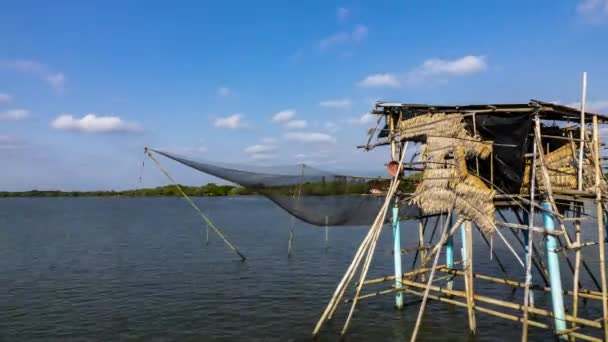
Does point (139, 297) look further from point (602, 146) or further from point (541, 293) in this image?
point (602, 146)

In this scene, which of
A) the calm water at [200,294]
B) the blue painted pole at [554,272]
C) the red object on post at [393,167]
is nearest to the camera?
the blue painted pole at [554,272]

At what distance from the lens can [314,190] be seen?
14.8m

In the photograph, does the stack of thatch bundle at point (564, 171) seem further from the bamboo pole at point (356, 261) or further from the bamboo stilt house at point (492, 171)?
the bamboo pole at point (356, 261)

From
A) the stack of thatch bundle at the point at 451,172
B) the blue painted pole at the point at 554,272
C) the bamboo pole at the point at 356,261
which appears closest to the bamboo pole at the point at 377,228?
the bamboo pole at the point at 356,261

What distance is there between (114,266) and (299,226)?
67.2 feet

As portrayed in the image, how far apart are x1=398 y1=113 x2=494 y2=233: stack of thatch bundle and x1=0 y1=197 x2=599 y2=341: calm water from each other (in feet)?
11.8

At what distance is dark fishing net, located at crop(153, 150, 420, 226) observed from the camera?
14211mm

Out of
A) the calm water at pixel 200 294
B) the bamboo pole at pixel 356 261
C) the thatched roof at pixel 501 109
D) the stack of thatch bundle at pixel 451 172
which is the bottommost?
Result: the calm water at pixel 200 294

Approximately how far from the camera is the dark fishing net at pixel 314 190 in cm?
1421

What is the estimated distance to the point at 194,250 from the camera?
92.4 ft

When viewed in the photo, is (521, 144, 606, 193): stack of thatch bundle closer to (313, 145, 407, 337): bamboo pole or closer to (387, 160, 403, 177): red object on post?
(387, 160, 403, 177): red object on post

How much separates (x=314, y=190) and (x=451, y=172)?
4.77 meters

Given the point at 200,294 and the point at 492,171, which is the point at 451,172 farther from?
the point at 200,294

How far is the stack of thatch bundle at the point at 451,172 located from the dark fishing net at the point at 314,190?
2562 millimetres
